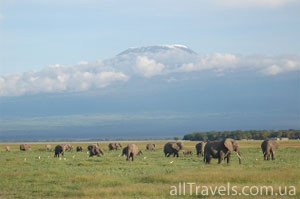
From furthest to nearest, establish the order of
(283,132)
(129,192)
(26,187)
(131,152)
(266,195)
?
(283,132) → (131,152) → (26,187) → (129,192) → (266,195)

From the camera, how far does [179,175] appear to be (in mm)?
28359

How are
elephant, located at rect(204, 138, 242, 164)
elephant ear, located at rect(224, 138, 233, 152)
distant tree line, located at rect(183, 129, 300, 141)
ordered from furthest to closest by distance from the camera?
distant tree line, located at rect(183, 129, 300, 141) < elephant, located at rect(204, 138, 242, 164) < elephant ear, located at rect(224, 138, 233, 152)

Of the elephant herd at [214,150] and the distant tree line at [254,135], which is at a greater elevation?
the distant tree line at [254,135]

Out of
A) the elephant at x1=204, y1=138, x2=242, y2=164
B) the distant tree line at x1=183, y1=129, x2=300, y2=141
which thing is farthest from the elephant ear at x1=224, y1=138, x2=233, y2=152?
the distant tree line at x1=183, y1=129, x2=300, y2=141

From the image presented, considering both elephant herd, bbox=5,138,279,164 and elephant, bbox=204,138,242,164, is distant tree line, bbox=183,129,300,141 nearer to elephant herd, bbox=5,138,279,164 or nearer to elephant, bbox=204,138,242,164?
elephant herd, bbox=5,138,279,164

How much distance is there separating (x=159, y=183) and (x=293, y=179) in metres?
6.91

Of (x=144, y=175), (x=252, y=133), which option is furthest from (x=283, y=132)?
(x=144, y=175)

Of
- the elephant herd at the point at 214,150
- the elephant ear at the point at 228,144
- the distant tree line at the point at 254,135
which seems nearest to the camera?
the elephant ear at the point at 228,144

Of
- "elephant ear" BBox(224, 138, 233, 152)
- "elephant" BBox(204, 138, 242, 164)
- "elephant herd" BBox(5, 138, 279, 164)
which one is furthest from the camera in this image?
"elephant herd" BBox(5, 138, 279, 164)

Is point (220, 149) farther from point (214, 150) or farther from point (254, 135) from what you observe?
point (254, 135)

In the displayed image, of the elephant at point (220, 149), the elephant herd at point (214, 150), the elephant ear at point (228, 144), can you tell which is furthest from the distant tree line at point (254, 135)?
the elephant ear at point (228, 144)

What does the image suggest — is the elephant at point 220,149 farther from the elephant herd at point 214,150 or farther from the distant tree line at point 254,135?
the distant tree line at point 254,135

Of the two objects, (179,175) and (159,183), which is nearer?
(159,183)

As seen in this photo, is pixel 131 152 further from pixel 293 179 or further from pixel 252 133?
pixel 252 133
